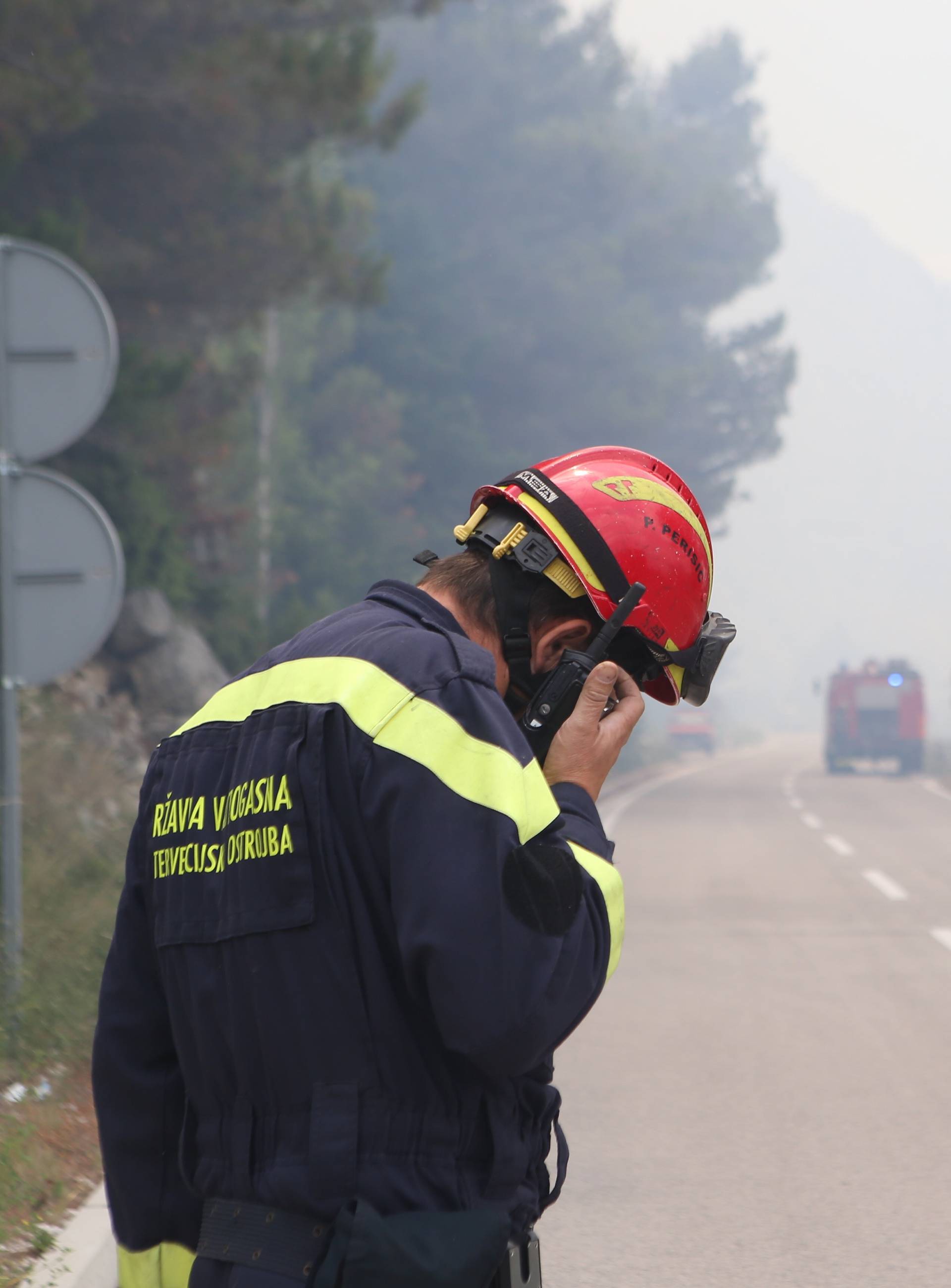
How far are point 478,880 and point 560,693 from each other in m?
0.39

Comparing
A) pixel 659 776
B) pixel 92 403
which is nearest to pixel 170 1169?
pixel 92 403

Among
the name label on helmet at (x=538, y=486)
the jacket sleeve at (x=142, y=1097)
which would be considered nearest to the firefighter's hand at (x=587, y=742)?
the name label on helmet at (x=538, y=486)

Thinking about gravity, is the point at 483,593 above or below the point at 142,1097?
above

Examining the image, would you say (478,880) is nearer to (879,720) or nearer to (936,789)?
(936,789)

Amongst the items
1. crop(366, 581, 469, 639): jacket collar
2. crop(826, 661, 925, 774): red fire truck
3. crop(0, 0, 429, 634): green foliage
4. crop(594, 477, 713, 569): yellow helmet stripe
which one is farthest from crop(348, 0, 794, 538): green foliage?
crop(366, 581, 469, 639): jacket collar

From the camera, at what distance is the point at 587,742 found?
1947 mm

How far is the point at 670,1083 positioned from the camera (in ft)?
21.6

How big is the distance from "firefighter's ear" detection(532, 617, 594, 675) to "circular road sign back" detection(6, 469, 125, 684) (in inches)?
161

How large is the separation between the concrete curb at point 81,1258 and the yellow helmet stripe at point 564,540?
248cm

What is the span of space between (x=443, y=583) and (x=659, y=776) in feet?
117

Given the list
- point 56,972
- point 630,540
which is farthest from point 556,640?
point 56,972

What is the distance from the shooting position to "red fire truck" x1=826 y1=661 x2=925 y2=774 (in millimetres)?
38531

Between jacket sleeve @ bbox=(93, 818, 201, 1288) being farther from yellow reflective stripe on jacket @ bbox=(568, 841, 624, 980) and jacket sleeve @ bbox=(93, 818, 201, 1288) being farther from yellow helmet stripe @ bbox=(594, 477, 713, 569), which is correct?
yellow helmet stripe @ bbox=(594, 477, 713, 569)

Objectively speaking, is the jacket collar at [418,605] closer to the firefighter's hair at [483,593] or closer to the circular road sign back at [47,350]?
the firefighter's hair at [483,593]
